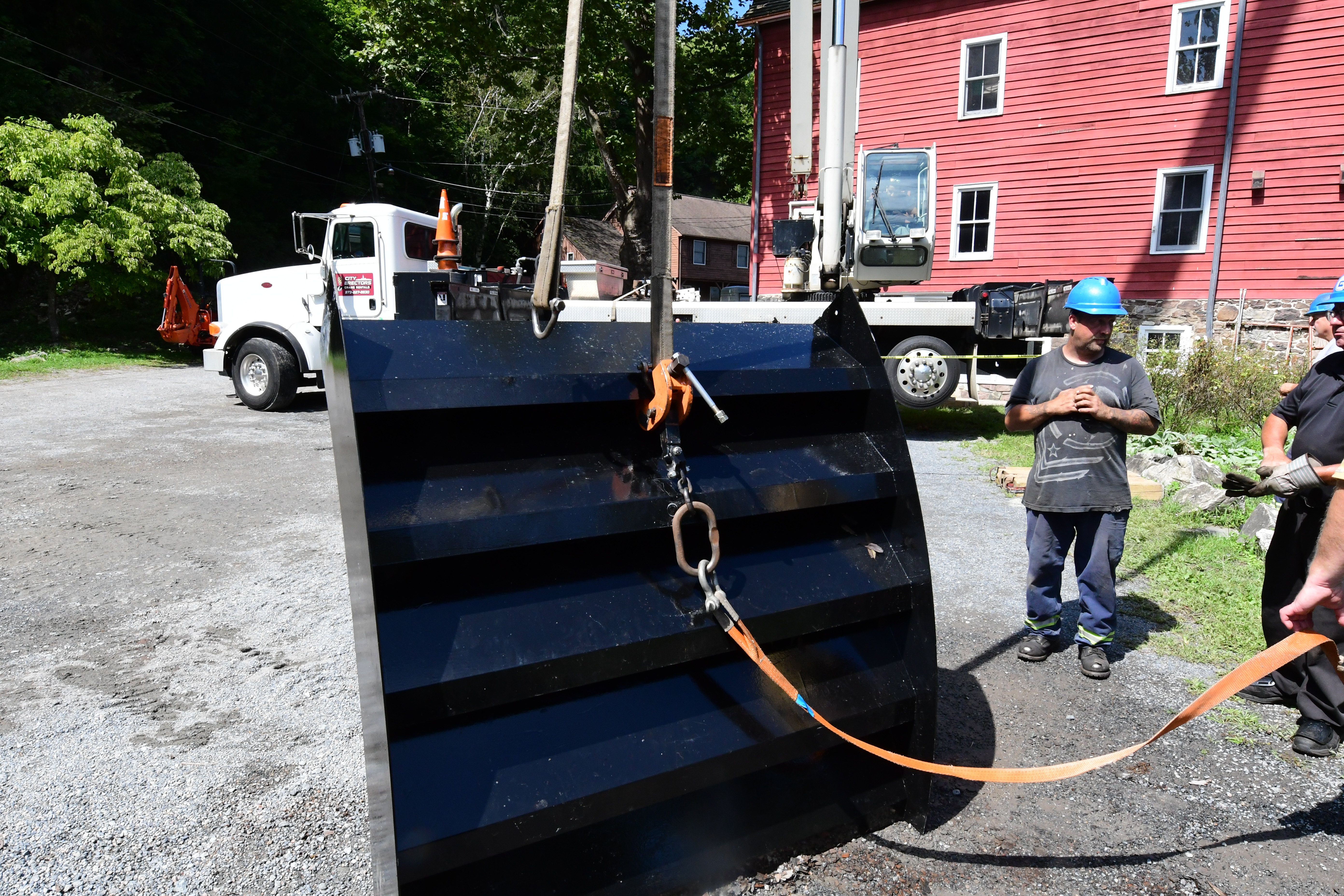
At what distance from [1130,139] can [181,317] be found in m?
18.1

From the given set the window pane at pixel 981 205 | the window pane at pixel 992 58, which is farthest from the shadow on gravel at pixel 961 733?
the window pane at pixel 992 58

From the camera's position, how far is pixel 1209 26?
14.3 m

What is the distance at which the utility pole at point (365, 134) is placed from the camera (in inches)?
1231

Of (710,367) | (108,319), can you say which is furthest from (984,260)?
(108,319)

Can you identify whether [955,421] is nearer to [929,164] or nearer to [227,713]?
[929,164]

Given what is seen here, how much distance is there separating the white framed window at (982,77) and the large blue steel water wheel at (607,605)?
1622cm

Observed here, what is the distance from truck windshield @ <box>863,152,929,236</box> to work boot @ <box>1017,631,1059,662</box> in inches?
303

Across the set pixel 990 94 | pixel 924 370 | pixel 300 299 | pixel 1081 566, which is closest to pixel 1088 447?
pixel 1081 566

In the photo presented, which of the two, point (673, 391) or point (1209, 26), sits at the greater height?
point (1209, 26)

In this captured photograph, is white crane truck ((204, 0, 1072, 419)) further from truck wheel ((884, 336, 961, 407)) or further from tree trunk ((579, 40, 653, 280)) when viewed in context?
tree trunk ((579, 40, 653, 280))

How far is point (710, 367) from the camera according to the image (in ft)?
7.64

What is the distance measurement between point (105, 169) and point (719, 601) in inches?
836

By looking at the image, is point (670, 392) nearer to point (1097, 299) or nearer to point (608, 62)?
point (1097, 299)

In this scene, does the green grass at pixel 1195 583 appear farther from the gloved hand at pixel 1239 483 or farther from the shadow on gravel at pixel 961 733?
the gloved hand at pixel 1239 483
